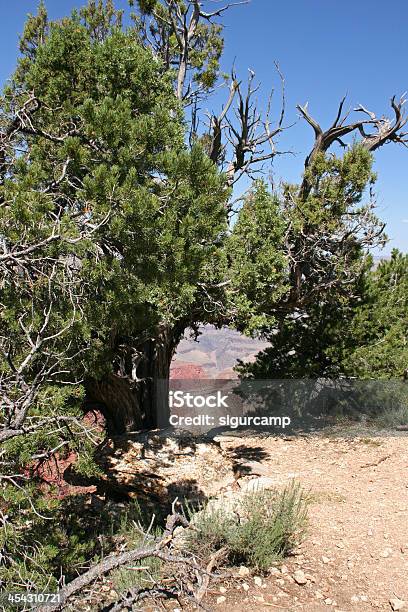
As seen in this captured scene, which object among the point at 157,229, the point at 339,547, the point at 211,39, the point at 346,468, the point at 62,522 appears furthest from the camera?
the point at 211,39

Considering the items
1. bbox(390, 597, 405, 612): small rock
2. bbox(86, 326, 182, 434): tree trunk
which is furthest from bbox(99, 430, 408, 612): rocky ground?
bbox(86, 326, 182, 434): tree trunk

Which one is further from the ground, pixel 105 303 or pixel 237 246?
pixel 237 246

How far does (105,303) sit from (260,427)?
Result: 676 cm

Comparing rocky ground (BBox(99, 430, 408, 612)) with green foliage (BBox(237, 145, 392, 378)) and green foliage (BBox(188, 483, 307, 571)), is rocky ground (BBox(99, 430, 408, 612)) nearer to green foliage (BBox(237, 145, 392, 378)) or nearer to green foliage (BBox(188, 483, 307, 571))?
green foliage (BBox(188, 483, 307, 571))

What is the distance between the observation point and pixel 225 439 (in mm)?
9078

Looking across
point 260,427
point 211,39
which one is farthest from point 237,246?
point 211,39

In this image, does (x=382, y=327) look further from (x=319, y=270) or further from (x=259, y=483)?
(x=259, y=483)

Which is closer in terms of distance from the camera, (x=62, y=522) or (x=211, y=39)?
(x=62, y=522)

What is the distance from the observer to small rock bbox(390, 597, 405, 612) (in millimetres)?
3942

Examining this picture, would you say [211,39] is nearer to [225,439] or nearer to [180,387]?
[180,387]

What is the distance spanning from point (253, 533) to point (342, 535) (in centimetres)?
105

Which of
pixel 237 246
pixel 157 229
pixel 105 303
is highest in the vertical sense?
pixel 237 246

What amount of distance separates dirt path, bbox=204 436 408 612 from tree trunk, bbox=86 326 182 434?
159 cm

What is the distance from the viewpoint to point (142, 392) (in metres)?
9.49
